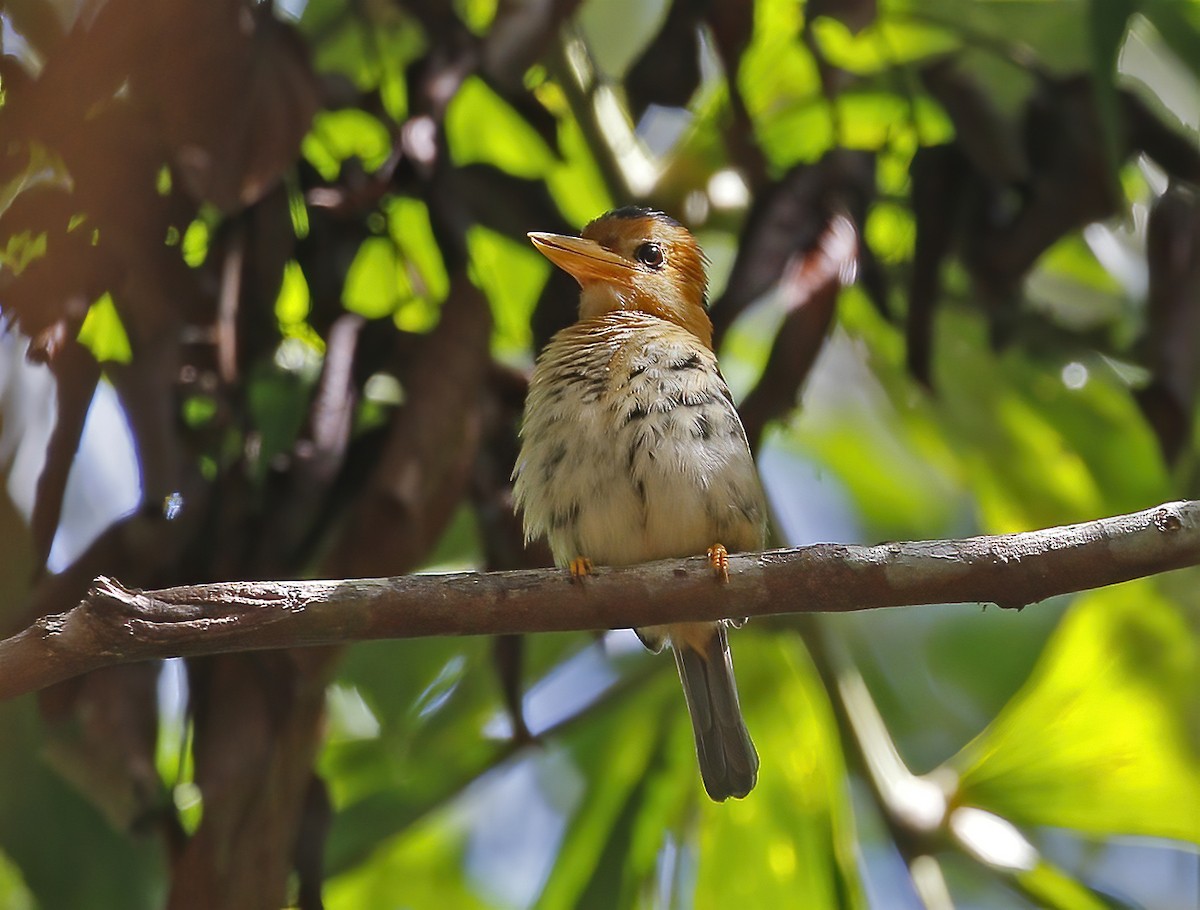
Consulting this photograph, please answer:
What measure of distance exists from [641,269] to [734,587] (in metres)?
1.71

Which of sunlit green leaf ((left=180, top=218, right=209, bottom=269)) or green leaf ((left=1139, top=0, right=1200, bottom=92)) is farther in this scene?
green leaf ((left=1139, top=0, right=1200, bottom=92))

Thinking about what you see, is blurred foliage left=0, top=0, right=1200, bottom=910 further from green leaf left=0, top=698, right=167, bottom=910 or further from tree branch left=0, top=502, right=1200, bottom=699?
tree branch left=0, top=502, right=1200, bottom=699

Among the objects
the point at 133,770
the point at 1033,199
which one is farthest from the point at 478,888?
the point at 1033,199

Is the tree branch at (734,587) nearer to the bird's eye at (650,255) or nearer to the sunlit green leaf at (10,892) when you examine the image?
the bird's eye at (650,255)

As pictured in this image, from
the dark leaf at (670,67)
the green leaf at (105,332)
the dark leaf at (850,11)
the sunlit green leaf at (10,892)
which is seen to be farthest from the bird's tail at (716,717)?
the sunlit green leaf at (10,892)

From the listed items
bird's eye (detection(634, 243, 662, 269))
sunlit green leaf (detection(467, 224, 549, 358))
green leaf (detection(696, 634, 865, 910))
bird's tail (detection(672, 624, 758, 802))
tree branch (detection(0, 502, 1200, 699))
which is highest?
tree branch (detection(0, 502, 1200, 699))

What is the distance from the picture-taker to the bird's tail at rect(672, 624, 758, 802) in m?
3.26

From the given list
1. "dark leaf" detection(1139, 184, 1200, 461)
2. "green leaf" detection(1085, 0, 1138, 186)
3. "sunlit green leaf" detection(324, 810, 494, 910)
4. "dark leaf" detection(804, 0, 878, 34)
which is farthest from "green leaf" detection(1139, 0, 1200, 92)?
"sunlit green leaf" detection(324, 810, 494, 910)

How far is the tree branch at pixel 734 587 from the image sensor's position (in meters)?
2.10

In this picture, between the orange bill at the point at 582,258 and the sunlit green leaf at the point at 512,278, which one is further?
the sunlit green leaf at the point at 512,278

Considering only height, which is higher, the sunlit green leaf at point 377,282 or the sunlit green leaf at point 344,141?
the sunlit green leaf at point 344,141

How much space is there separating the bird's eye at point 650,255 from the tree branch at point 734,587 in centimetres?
165

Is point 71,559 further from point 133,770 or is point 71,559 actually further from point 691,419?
point 691,419

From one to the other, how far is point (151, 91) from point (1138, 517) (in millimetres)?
1922
